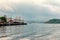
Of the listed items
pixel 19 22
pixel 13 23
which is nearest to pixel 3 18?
pixel 13 23

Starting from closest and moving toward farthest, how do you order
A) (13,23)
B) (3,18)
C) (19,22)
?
(3,18) → (13,23) → (19,22)

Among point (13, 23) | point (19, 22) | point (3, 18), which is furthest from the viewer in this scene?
point (19, 22)

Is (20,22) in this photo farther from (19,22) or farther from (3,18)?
(3,18)

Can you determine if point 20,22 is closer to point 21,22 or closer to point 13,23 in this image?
point 21,22

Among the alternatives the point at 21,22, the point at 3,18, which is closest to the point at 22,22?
the point at 21,22

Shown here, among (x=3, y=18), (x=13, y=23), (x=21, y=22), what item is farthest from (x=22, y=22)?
(x=3, y=18)

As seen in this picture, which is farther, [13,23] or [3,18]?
[13,23]

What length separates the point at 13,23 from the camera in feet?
495

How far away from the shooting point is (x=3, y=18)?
141250mm

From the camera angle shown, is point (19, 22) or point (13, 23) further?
point (19, 22)

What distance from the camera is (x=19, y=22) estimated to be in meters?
162

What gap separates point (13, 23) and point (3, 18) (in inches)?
468

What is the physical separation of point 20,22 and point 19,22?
247cm

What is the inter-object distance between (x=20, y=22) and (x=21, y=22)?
1.08 m
